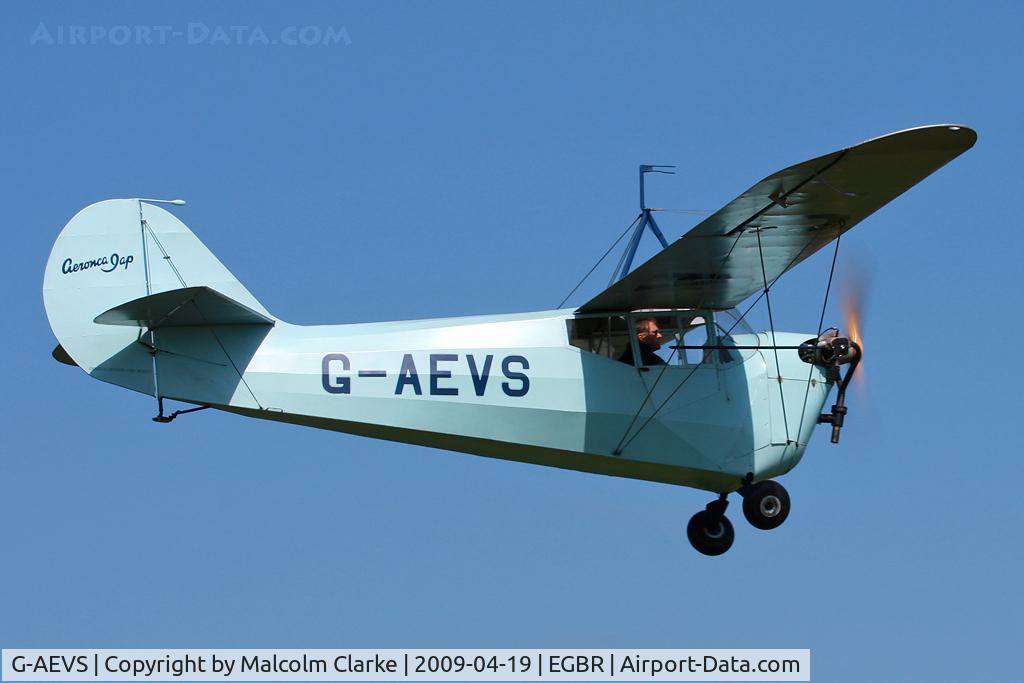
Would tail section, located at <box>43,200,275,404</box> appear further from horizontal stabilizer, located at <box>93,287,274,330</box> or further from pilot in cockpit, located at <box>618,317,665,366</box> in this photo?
pilot in cockpit, located at <box>618,317,665,366</box>

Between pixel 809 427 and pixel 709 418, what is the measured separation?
1.02m

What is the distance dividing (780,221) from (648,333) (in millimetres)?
1578

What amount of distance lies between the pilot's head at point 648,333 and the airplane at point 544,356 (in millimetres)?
15

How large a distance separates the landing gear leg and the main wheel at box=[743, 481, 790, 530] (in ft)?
2.08

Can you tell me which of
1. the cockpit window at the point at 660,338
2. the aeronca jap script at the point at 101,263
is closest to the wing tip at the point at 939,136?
the cockpit window at the point at 660,338

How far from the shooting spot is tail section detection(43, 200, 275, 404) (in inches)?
506

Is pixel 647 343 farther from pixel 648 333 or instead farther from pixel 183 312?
pixel 183 312

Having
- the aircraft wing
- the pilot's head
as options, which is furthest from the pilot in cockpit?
the aircraft wing

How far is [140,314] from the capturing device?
1262 cm

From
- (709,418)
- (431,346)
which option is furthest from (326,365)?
(709,418)

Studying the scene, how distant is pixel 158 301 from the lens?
12445 mm

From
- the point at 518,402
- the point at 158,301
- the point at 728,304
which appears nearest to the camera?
the point at 158,301

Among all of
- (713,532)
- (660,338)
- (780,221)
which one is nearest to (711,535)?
(713,532)

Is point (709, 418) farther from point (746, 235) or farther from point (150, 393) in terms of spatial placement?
point (150, 393)
